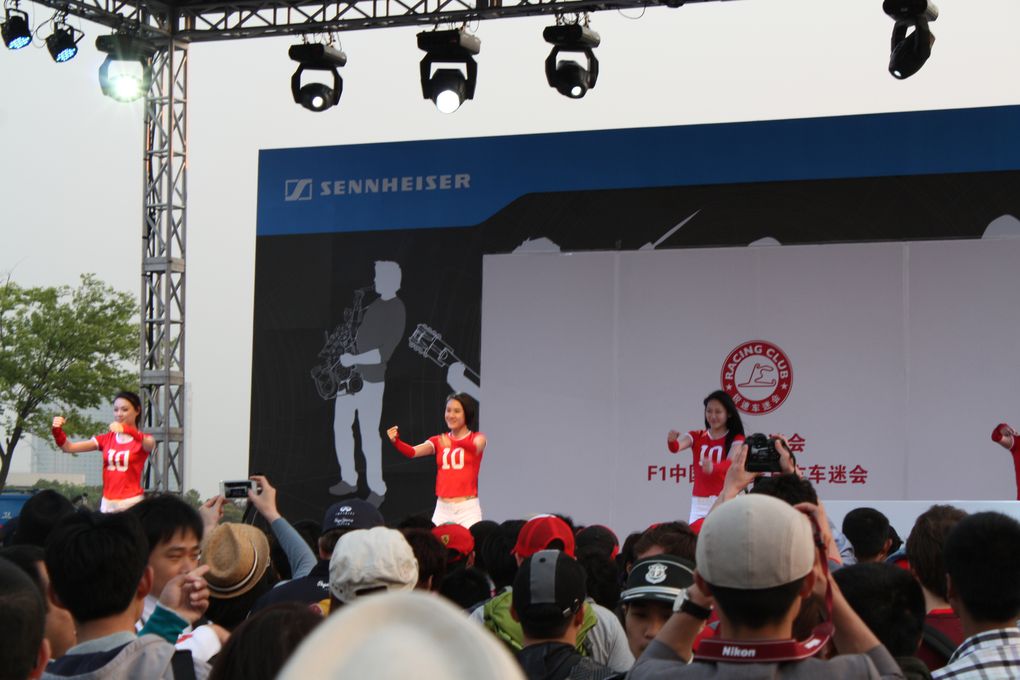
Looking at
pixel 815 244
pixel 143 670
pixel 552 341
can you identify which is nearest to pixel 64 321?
pixel 552 341

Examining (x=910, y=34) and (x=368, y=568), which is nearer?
(x=368, y=568)

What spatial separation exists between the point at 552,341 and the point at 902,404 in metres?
3.13

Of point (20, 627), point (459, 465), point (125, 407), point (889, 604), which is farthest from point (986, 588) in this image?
point (125, 407)

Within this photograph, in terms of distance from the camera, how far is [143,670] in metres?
2.16

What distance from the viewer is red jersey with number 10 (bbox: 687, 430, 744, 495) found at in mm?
8281

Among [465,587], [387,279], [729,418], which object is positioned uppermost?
[387,279]

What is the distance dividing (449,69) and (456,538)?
6.49m

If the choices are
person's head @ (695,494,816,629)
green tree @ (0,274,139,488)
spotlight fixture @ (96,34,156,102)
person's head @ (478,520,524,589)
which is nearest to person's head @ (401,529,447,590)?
person's head @ (478,520,524,589)

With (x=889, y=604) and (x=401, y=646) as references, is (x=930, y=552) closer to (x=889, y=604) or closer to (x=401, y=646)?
(x=889, y=604)

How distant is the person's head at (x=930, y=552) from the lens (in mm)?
3197

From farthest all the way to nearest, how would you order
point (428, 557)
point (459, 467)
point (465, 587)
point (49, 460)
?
point (49, 460) < point (459, 467) < point (465, 587) < point (428, 557)

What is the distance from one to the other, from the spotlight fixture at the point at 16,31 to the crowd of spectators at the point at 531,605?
7847mm

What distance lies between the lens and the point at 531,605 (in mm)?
2756

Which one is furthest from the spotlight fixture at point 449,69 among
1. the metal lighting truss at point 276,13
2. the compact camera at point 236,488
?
the compact camera at point 236,488
